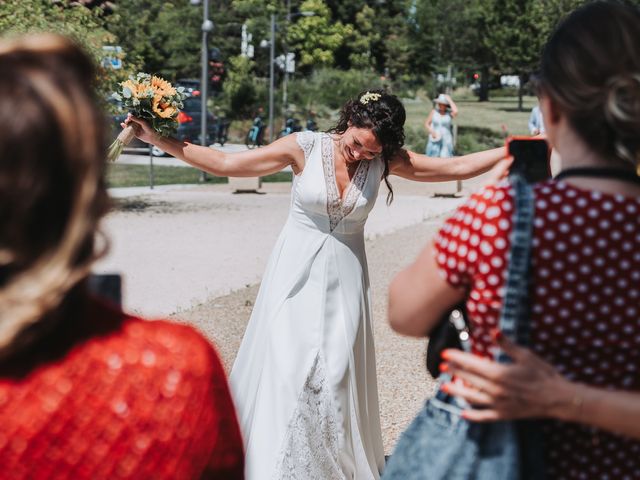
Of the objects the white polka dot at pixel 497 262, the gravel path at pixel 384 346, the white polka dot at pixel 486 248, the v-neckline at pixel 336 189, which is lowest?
the gravel path at pixel 384 346

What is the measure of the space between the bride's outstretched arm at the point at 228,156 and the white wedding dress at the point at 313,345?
0.31 ft

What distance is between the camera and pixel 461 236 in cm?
174

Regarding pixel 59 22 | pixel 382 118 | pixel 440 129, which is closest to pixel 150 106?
pixel 382 118

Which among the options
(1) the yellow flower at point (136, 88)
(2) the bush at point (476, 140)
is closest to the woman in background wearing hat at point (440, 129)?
(2) the bush at point (476, 140)

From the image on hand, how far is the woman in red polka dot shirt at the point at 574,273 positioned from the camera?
169cm

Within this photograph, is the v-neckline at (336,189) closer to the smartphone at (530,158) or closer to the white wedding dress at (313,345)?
the white wedding dress at (313,345)

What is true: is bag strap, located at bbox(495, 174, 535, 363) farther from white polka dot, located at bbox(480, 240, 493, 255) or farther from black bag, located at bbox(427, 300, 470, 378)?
black bag, located at bbox(427, 300, 470, 378)

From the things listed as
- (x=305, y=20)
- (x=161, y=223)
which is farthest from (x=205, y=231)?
(x=305, y=20)

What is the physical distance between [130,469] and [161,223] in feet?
41.2

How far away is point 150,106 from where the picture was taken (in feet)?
15.1

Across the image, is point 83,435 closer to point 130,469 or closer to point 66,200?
point 130,469

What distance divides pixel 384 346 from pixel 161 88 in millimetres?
3369

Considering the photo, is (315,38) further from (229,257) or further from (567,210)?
(567,210)

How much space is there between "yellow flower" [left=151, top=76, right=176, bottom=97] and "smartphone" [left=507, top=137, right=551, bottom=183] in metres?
2.99
